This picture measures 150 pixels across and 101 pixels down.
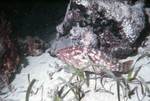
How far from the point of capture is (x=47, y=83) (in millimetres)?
2627

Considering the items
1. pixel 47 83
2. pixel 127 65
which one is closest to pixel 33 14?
pixel 47 83

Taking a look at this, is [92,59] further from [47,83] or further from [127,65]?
[47,83]

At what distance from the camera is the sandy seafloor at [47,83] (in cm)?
204

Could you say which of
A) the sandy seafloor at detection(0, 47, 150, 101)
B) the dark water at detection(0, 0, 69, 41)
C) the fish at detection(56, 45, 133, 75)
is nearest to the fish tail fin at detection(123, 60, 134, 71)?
the fish at detection(56, 45, 133, 75)

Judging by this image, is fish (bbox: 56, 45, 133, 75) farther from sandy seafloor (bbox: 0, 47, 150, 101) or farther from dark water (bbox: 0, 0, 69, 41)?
dark water (bbox: 0, 0, 69, 41)

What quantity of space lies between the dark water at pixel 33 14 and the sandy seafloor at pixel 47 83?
3451 millimetres

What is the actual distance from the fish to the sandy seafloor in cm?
33

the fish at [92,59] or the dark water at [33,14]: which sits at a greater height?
the dark water at [33,14]

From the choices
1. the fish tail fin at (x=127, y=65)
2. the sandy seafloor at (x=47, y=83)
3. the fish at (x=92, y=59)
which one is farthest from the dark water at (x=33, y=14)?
the fish tail fin at (x=127, y=65)

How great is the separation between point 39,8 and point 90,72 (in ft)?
20.8

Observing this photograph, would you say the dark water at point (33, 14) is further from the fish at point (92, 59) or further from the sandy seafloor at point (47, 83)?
the fish at point (92, 59)

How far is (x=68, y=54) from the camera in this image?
2.46 meters

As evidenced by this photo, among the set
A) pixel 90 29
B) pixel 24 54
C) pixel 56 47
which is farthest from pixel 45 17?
pixel 90 29

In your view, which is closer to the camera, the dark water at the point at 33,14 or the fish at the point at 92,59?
the fish at the point at 92,59
